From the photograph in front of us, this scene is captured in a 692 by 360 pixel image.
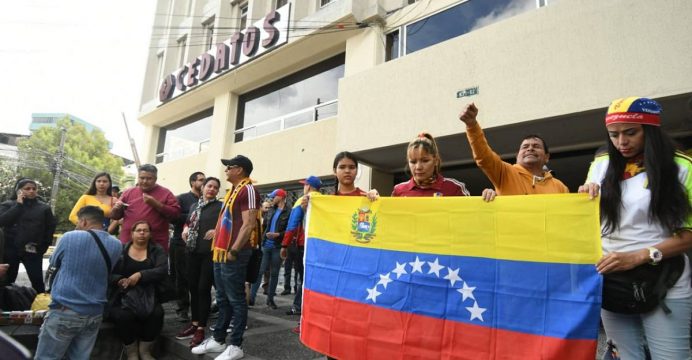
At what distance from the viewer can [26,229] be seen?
5441mm

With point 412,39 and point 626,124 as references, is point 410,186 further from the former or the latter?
point 412,39

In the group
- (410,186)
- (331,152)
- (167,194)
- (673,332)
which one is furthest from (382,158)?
(673,332)

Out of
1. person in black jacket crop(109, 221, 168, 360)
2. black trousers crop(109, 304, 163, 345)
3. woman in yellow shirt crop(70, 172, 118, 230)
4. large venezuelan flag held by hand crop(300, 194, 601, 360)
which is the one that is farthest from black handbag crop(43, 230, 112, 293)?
large venezuelan flag held by hand crop(300, 194, 601, 360)

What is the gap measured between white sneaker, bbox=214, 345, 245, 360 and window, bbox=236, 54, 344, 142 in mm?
7044

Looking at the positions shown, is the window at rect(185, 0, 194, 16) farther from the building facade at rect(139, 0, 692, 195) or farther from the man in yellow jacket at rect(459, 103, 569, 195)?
the man in yellow jacket at rect(459, 103, 569, 195)

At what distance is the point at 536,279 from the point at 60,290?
3.88m

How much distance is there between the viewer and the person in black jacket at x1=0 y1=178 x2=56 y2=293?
5.37 m

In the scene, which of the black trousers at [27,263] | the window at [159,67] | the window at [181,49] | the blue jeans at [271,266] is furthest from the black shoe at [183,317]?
the window at [159,67]

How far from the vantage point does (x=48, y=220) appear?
568 centimetres

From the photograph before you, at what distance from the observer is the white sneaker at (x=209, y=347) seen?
3691mm

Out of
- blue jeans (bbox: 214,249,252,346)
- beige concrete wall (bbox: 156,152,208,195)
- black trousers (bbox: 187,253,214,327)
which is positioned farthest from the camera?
beige concrete wall (bbox: 156,152,208,195)

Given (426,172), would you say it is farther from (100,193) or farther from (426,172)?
(100,193)

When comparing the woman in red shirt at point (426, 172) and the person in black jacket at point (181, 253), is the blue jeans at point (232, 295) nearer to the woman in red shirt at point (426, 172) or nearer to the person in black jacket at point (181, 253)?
the person in black jacket at point (181, 253)

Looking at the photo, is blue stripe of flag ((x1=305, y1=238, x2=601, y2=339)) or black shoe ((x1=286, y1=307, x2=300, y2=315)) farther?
black shoe ((x1=286, y1=307, x2=300, y2=315))
